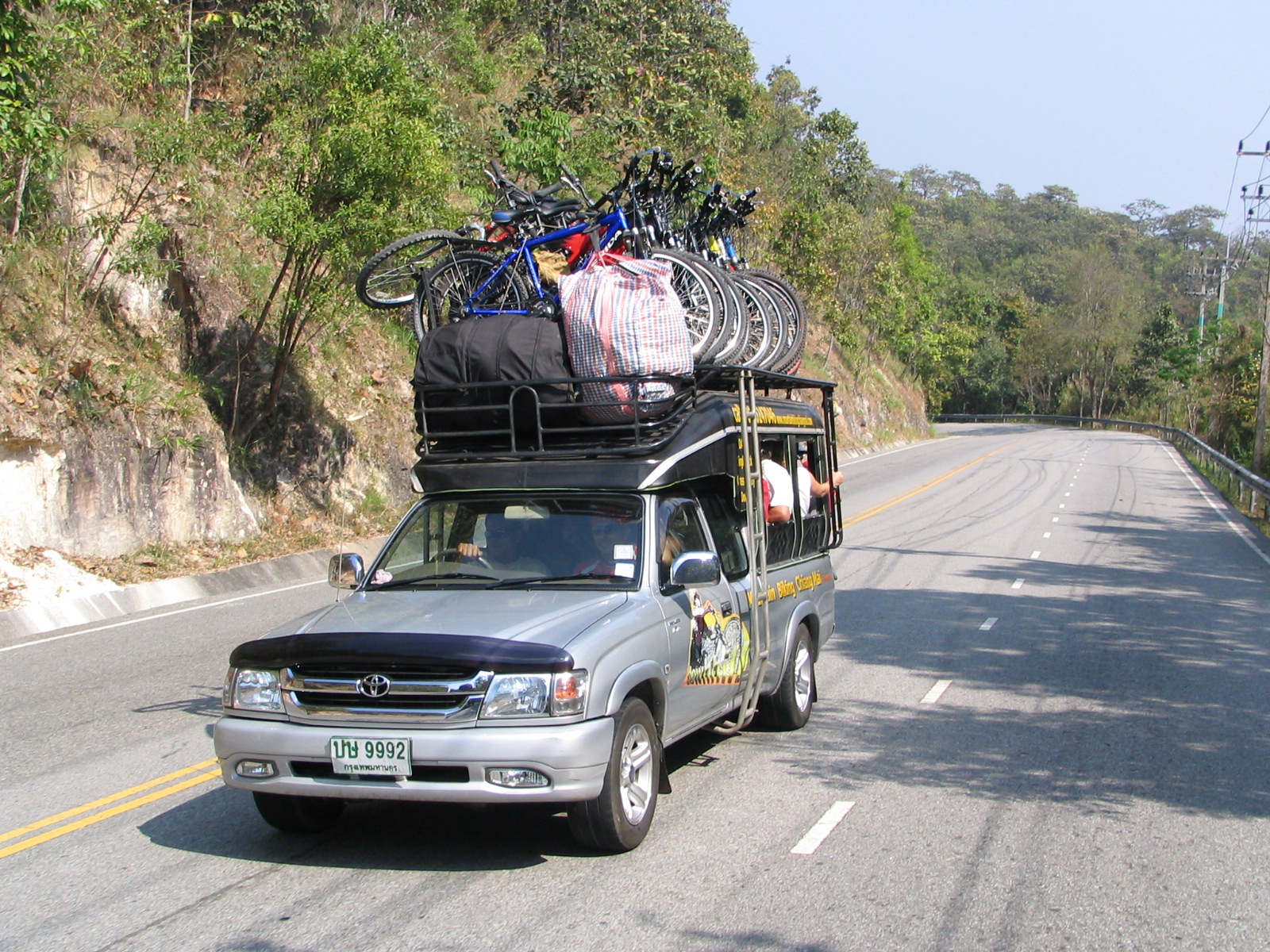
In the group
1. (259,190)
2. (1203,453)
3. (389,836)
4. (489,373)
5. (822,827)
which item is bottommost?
(1203,453)

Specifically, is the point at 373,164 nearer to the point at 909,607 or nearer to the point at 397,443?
the point at 397,443

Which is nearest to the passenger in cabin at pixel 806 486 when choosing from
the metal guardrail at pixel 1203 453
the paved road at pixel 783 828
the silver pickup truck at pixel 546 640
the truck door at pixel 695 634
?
the silver pickup truck at pixel 546 640

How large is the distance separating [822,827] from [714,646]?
1.09 meters

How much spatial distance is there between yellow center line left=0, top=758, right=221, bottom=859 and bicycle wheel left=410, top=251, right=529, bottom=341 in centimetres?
442

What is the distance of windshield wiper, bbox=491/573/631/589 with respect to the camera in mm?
6297

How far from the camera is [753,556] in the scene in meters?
7.52

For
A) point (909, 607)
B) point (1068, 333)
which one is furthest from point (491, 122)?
point (1068, 333)

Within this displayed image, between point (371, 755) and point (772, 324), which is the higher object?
point (772, 324)

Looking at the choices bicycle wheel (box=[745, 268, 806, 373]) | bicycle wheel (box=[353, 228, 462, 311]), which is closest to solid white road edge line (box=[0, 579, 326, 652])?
bicycle wheel (box=[353, 228, 462, 311])

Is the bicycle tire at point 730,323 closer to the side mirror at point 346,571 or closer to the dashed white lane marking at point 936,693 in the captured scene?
the dashed white lane marking at point 936,693

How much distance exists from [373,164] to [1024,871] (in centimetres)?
1373

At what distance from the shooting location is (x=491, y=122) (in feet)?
111

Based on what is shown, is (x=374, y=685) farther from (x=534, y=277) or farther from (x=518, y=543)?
(x=534, y=277)

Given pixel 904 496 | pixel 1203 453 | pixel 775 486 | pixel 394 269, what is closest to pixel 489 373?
pixel 775 486
